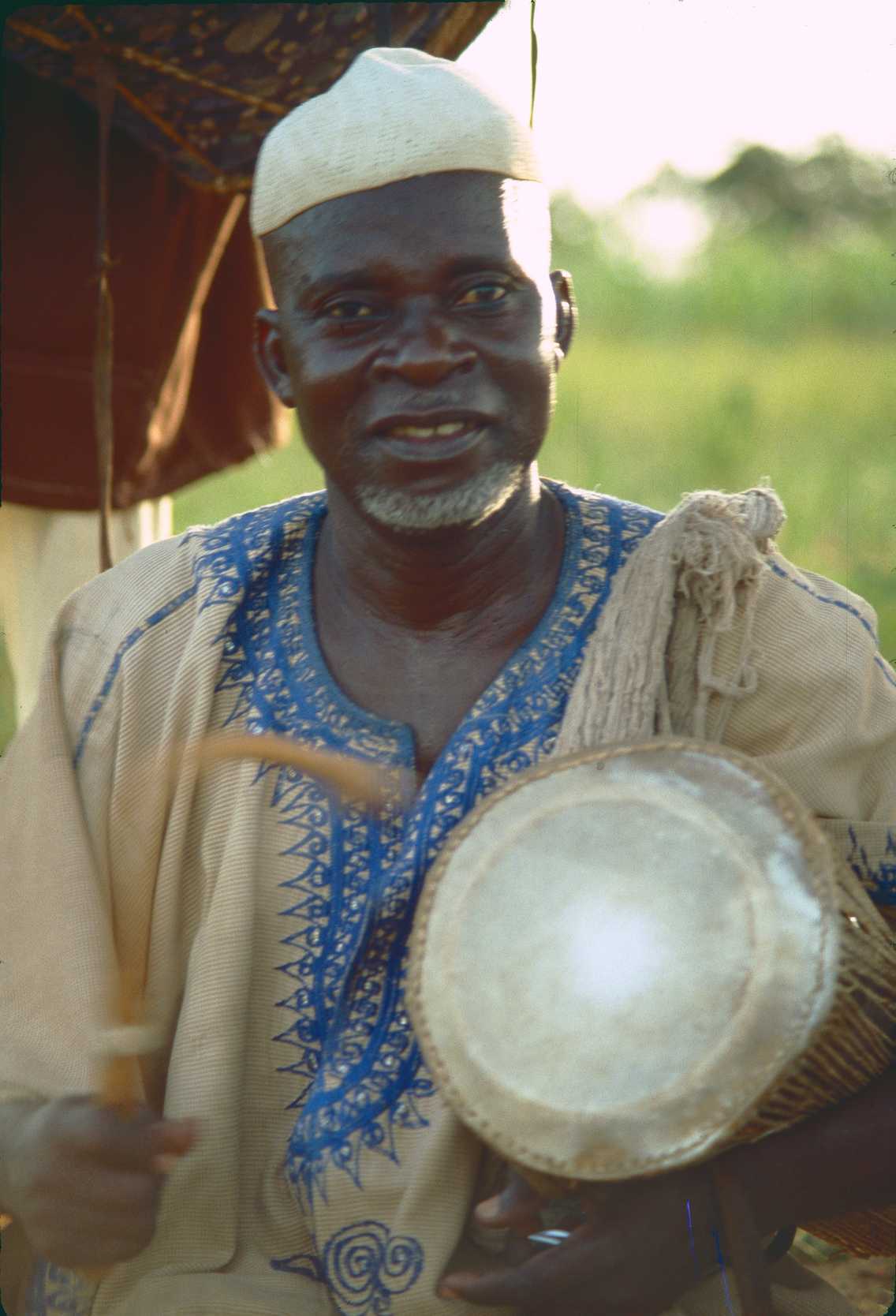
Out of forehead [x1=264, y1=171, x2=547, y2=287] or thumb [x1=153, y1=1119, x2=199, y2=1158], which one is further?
forehead [x1=264, y1=171, x2=547, y2=287]

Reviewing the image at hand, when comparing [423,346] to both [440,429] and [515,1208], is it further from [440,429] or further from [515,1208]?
[515,1208]

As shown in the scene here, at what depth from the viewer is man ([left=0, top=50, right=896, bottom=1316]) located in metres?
1.95

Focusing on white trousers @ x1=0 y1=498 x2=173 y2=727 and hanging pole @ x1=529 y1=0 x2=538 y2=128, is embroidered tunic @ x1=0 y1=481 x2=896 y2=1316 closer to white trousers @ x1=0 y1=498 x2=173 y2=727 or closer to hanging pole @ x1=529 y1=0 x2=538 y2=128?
hanging pole @ x1=529 y1=0 x2=538 y2=128

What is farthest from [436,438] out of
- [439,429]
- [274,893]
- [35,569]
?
[35,569]

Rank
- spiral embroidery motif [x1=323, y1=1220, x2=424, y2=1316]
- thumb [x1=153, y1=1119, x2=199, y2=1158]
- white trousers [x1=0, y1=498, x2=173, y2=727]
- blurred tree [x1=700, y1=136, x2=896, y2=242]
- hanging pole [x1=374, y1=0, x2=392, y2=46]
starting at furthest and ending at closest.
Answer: blurred tree [x1=700, y1=136, x2=896, y2=242], white trousers [x1=0, y1=498, x2=173, y2=727], hanging pole [x1=374, y1=0, x2=392, y2=46], spiral embroidery motif [x1=323, y1=1220, x2=424, y2=1316], thumb [x1=153, y1=1119, x2=199, y2=1158]

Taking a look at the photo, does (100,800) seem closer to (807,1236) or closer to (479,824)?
(479,824)

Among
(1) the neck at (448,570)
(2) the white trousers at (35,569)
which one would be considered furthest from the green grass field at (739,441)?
(1) the neck at (448,570)

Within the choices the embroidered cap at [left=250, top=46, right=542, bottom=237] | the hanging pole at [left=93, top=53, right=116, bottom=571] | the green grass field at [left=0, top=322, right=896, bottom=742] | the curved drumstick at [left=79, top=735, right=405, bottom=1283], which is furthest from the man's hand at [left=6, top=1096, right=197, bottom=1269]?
the green grass field at [left=0, top=322, right=896, bottom=742]

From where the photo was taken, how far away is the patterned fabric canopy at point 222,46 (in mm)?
3080

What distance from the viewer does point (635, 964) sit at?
1.72m

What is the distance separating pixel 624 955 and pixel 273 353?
3.36ft

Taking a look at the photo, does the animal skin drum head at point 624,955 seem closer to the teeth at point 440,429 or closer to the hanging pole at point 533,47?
the teeth at point 440,429

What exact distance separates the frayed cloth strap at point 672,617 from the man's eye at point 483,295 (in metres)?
0.36

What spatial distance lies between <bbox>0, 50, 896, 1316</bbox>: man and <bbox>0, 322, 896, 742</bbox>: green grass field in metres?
3.51
